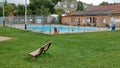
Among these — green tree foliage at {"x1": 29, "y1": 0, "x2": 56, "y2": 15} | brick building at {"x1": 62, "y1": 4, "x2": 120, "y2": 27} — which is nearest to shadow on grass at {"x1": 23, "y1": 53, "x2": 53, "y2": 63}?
brick building at {"x1": 62, "y1": 4, "x2": 120, "y2": 27}

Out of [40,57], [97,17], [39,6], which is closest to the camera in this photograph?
[40,57]

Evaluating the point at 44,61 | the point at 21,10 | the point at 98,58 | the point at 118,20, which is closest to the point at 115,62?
the point at 98,58

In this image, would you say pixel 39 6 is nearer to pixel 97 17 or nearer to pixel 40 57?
pixel 97 17

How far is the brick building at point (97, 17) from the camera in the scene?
44875mm

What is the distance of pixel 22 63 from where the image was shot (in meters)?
10.3

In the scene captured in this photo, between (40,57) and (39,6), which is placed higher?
(39,6)

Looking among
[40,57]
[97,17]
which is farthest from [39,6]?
[40,57]

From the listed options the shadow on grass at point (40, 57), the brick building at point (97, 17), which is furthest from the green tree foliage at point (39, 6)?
the shadow on grass at point (40, 57)

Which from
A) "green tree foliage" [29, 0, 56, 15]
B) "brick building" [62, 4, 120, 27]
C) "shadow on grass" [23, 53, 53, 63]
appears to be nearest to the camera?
"shadow on grass" [23, 53, 53, 63]

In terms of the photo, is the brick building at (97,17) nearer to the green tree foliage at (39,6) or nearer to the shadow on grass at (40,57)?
the green tree foliage at (39,6)

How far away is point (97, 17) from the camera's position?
159 ft

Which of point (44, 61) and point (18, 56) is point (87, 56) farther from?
point (18, 56)

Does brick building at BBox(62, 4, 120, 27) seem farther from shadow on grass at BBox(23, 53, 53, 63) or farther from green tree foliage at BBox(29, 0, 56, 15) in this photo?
shadow on grass at BBox(23, 53, 53, 63)

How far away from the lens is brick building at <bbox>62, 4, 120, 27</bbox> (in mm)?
44875
